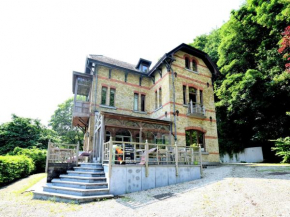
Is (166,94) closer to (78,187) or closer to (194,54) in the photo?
(194,54)

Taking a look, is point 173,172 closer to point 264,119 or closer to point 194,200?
point 194,200

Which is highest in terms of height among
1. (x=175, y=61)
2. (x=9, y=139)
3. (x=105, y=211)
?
(x=175, y=61)

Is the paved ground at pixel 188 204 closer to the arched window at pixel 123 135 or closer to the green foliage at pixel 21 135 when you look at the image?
the arched window at pixel 123 135

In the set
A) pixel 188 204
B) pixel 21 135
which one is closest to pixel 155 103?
pixel 188 204

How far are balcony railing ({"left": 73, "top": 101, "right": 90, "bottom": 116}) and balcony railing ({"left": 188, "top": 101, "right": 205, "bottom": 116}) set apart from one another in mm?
7425

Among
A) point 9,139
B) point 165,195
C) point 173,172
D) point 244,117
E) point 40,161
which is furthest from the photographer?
point 9,139

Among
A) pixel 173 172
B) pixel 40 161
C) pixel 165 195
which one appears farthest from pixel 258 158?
pixel 40 161

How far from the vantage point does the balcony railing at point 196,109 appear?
529 inches

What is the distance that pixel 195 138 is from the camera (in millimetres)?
13891

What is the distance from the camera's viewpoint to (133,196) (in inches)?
255

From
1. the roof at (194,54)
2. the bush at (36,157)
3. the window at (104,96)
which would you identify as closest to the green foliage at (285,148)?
the roof at (194,54)

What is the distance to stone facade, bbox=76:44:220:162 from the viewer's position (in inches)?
529

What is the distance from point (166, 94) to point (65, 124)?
81.6 feet

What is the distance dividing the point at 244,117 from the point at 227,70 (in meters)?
5.37
